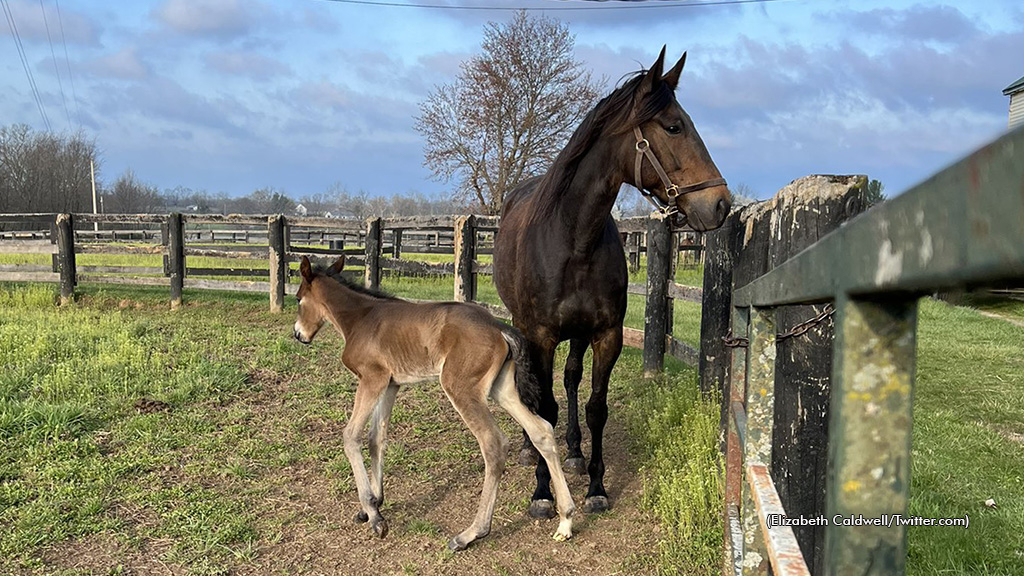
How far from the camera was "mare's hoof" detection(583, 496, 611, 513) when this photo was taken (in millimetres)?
4047

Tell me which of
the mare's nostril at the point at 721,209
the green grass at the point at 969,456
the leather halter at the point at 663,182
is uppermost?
the leather halter at the point at 663,182

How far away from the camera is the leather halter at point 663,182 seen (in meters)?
3.49

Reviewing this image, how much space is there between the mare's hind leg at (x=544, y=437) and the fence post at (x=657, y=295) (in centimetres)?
338

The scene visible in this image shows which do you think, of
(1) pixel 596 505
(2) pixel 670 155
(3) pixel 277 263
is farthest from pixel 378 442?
(3) pixel 277 263

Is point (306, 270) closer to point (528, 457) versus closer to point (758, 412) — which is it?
point (528, 457)

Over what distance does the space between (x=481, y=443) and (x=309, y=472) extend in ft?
5.05

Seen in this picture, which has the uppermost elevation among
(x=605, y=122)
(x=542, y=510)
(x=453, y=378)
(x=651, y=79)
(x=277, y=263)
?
(x=651, y=79)

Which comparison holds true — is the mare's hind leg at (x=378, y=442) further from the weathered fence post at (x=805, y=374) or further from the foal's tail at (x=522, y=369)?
the weathered fence post at (x=805, y=374)

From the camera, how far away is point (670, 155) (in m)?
3.59

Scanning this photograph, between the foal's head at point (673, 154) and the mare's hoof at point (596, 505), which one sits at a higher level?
the foal's head at point (673, 154)

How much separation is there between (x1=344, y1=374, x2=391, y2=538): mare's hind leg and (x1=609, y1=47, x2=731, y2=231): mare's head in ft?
6.55

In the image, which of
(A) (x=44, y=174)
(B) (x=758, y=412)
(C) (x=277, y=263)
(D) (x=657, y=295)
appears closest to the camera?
(B) (x=758, y=412)

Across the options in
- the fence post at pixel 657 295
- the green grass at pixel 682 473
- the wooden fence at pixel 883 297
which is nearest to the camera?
the wooden fence at pixel 883 297

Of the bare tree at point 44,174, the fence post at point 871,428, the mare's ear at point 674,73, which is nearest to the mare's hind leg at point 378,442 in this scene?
the mare's ear at point 674,73
